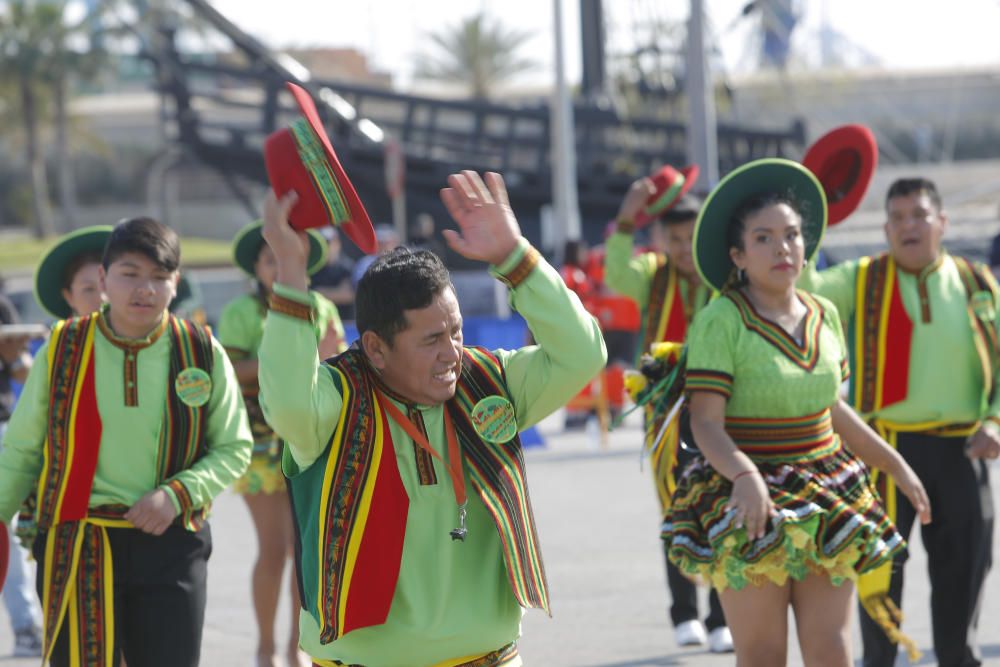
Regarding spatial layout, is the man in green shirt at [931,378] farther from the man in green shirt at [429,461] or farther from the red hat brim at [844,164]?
the man in green shirt at [429,461]

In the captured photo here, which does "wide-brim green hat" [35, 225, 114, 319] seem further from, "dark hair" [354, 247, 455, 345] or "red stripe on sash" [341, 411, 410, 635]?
"red stripe on sash" [341, 411, 410, 635]

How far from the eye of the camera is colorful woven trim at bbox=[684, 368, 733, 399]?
4652 mm

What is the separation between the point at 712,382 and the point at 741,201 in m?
0.61

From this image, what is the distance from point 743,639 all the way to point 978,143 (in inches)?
1691

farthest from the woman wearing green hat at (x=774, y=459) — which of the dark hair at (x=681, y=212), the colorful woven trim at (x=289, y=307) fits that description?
the dark hair at (x=681, y=212)

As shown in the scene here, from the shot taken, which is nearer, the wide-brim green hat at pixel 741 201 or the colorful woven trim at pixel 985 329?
the wide-brim green hat at pixel 741 201

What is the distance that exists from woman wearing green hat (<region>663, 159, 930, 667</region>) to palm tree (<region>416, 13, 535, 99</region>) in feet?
140

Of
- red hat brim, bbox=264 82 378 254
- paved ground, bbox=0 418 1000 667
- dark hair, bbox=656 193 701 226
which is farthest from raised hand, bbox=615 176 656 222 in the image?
red hat brim, bbox=264 82 378 254

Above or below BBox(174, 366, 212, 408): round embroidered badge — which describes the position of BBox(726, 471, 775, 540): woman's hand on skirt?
below

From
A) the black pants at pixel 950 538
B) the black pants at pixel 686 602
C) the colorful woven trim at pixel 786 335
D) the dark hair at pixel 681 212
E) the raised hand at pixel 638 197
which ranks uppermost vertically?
the raised hand at pixel 638 197

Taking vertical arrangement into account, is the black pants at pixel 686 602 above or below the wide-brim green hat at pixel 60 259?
below

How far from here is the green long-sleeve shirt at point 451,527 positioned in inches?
137

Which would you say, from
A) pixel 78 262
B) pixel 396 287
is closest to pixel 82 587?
pixel 78 262

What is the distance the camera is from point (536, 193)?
25.4 m
